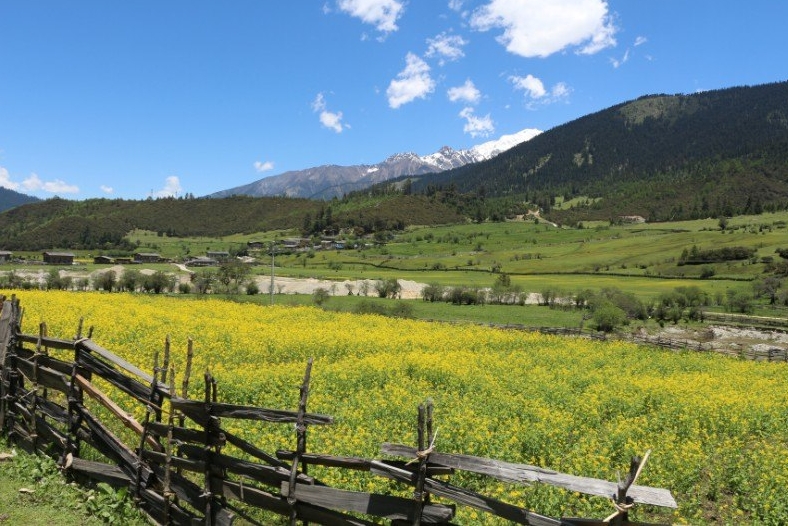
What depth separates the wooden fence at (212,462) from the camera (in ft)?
20.5

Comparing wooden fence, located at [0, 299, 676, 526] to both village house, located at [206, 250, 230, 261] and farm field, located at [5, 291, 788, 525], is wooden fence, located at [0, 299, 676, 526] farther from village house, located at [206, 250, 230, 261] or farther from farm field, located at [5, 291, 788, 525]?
village house, located at [206, 250, 230, 261]

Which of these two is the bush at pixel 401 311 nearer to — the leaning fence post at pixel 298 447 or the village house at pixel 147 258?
the leaning fence post at pixel 298 447

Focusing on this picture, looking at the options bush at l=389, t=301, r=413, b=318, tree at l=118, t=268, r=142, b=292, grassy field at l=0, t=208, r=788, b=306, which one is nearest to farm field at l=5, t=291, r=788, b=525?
bush at l=389, t=301, r=413, b=318

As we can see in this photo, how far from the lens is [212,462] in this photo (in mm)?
8414

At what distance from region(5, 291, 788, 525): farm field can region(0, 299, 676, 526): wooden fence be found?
4.72ft

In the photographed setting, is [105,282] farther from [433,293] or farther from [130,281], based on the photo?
[433,293]

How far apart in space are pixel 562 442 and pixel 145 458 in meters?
10.1

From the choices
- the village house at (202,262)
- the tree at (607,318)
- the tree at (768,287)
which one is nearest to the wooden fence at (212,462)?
the tree at (607,318)

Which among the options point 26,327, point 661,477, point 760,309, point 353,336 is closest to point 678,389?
point 661,477

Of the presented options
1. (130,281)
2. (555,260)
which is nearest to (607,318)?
(130,281)

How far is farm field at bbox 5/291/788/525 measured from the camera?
11.7m

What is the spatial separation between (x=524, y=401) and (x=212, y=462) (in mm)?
11598

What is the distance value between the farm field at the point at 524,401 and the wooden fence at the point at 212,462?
4.72 feet

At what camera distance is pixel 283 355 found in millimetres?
25016
